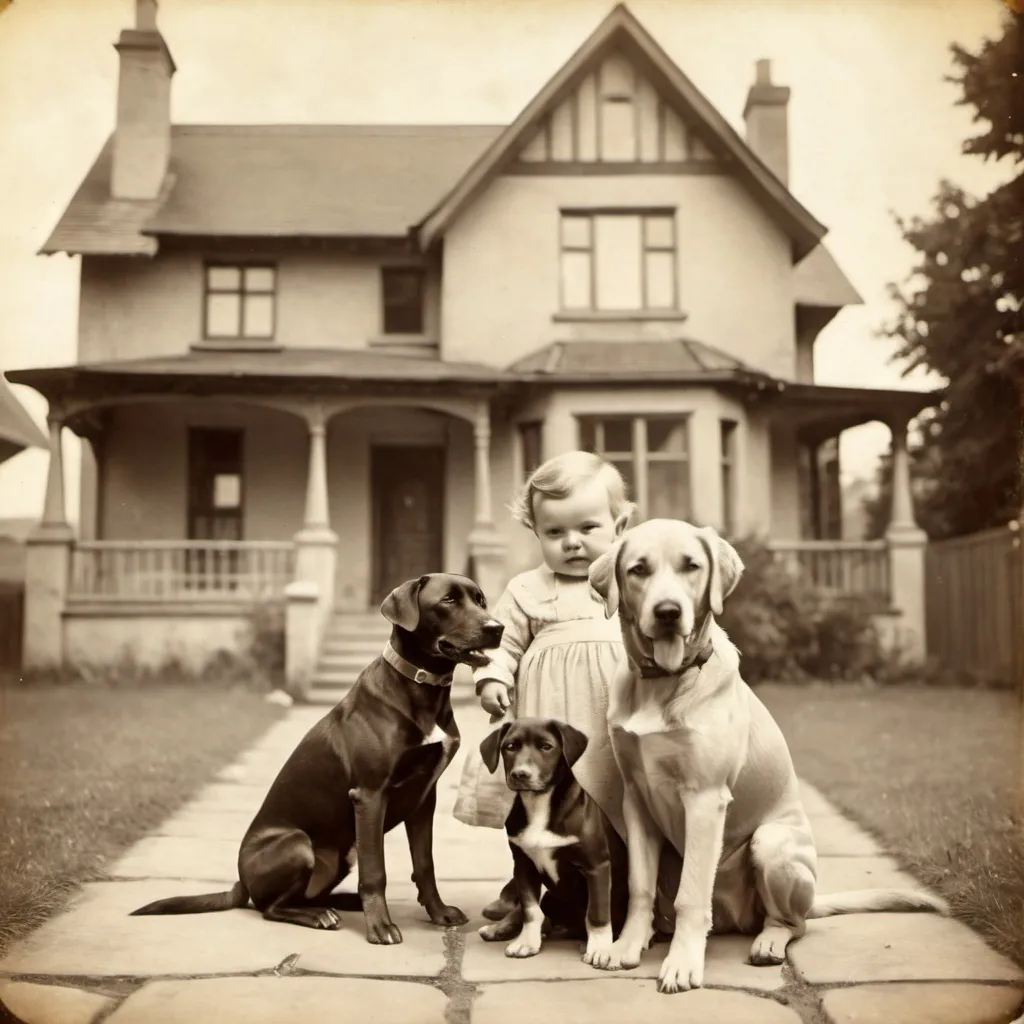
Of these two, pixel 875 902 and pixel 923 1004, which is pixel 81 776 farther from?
pixel 923 1004

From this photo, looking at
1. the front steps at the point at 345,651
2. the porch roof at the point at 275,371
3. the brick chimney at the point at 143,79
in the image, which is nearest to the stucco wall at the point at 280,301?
the porch roof at the point at 275,371

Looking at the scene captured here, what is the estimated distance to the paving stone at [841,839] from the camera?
13.7ft

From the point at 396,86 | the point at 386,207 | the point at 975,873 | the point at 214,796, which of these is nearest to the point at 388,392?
the point at 386,207

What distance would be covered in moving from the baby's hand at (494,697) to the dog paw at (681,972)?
0.82 metres

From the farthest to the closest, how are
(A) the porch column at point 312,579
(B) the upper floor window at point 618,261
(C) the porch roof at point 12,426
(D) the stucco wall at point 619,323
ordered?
(A) the porch column at point 312,579, (B) the upper floor window at point 618,261, (D) the stucco wall at point 619,323, (C) the porch roof at point 12,426

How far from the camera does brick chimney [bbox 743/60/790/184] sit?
3915 millimetres

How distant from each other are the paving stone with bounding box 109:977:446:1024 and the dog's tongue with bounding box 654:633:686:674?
1.00 m

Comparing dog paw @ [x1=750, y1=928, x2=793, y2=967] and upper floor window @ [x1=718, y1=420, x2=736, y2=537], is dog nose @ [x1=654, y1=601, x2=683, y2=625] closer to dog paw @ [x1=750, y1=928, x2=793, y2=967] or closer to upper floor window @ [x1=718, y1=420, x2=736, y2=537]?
dog paw @ [x1=750, y1=928, x2=793, y2=967]

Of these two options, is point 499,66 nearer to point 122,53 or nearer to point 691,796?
point 122,53

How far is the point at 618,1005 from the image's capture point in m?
2.58

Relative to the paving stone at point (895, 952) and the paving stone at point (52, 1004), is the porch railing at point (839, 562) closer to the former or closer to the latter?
the paving stone at point (895, 952)

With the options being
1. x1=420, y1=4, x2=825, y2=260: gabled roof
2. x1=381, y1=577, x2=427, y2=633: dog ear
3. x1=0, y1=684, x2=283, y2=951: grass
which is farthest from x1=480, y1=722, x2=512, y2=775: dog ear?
x1=420, y1=4, x2=825, y2=260: gabled roof

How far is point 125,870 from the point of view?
376cm

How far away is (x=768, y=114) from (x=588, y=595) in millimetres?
2247
